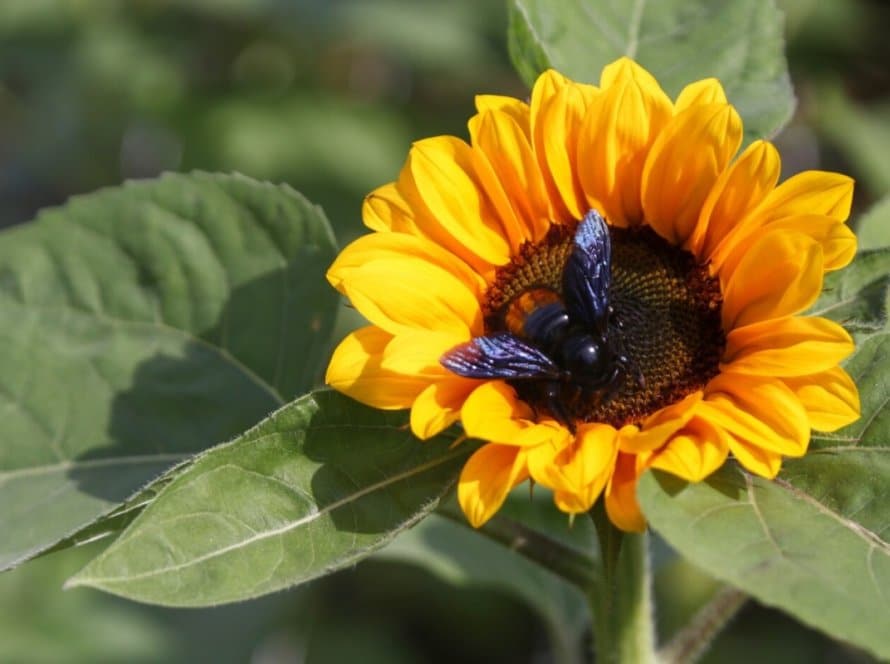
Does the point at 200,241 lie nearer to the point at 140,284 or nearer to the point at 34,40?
the point at 140,284

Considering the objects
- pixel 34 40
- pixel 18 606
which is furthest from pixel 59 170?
pixel 18 606

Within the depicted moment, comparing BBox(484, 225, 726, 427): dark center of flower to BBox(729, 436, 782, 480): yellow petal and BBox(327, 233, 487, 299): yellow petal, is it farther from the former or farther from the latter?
BBox(729, 436, 782, 480): yellow petal

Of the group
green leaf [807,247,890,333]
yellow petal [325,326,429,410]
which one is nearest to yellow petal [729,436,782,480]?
green leaf [807,247,890,333]

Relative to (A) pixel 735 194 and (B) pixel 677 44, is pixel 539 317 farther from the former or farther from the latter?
(B) pixel 677 44

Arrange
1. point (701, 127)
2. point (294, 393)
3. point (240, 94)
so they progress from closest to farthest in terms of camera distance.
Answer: point (701, 127) < point (294, 393) < point (240, 94)

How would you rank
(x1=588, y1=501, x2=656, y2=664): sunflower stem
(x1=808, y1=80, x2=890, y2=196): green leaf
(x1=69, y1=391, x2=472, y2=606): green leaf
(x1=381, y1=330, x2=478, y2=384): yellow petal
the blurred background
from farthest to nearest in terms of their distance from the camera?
1. (x1=808, y1=80, x2=890, y2=196): green leaf
2. the blurred background
3. (x1=588, y1=501, x2=656, y2=664): sunflower stem
4. (x1=381, y1=330, x2=478, y2=384): yellow petal
5. (x1=69, y1=391, x2=472, y2=606): green leaf

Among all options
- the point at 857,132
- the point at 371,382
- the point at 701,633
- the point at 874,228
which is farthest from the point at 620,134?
the point at 857,132
